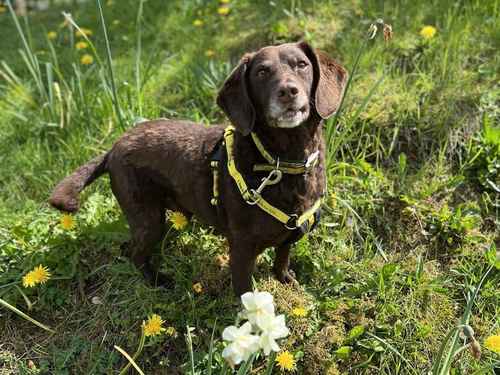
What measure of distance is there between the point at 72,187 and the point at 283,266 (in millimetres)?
1162

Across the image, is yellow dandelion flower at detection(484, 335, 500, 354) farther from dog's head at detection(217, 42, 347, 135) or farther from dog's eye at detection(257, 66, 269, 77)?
dog's eye at detection(257, 66, 269, 77)

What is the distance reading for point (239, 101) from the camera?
6.97ft

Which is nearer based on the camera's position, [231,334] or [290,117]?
[231,334]

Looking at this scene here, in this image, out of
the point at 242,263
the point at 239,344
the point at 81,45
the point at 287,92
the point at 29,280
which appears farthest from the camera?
the point at 81,45

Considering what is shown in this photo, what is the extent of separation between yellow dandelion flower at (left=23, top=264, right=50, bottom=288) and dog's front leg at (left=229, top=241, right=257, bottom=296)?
98 cm

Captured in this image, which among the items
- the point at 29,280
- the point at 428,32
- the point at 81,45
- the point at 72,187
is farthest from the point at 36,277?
the point at 428,32

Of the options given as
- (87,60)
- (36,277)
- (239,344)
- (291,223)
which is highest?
(239,344)

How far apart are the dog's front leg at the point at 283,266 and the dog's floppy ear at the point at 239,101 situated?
72cm

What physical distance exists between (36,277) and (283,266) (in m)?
1.26

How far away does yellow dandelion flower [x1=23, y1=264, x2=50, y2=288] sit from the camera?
2.45 metres

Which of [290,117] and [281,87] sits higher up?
[281,87]

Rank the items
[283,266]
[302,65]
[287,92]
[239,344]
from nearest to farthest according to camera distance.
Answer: [239,344], [287,92], [302,65], [283,266]

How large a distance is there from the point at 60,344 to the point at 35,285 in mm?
351

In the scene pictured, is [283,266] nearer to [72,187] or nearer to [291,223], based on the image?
[291,223]
